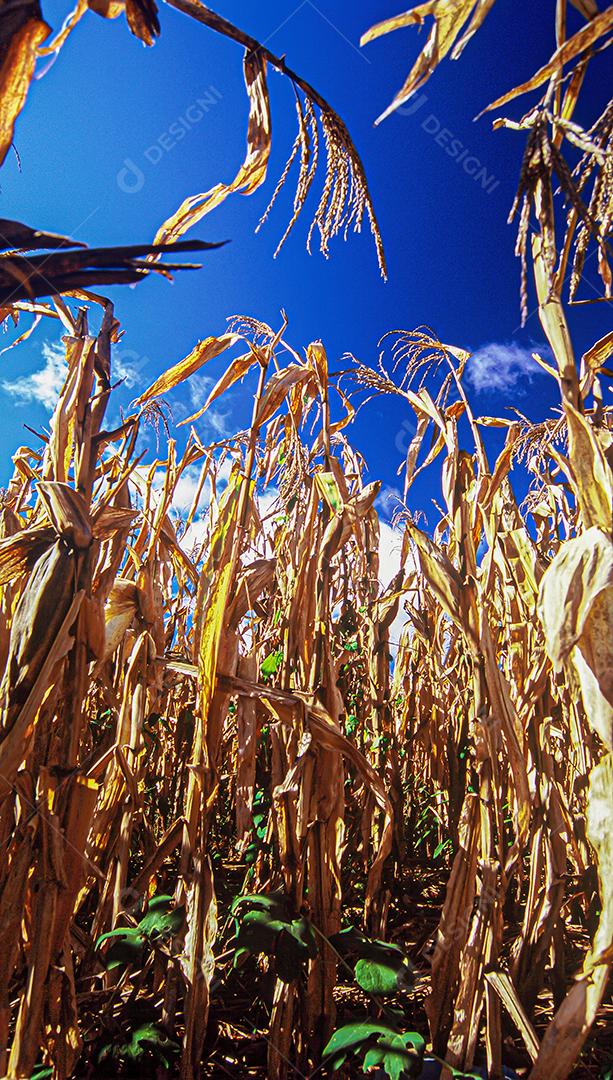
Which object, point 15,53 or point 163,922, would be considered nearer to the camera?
point 15,53

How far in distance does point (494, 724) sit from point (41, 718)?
0.86 metres

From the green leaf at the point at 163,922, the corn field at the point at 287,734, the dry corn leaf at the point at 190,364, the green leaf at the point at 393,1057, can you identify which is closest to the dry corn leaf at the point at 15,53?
the corn field at the point at 287,734

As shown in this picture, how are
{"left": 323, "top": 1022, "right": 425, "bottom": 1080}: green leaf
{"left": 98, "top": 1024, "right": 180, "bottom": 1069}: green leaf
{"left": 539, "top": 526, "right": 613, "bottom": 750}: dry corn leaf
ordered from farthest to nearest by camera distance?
1. {"left": 98, "top": 1024, "right": 180, "bottom": 1069}: green leaf
2. {"left": 323, "top": 1022, "right": 425, "bottom": 1080}: green leaf
3. {"left": 539, "top": 526, "right": 613, "bottom": 750}: dry corn leaf

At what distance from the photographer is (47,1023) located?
3.51ft

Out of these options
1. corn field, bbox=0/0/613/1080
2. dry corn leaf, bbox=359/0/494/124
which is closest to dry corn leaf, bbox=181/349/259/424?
corn field, bbox=0/0/613/1080

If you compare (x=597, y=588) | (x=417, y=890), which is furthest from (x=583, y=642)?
(x=417, y=890)

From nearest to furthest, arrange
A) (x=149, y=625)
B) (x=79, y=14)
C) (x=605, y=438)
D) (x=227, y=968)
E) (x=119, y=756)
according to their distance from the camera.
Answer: (x=79, y=14), (x=605, y=438), (x=119, y=756), (x=149, y=625), (x=227, y=968)

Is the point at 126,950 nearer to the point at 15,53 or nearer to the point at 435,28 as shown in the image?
the point at 15,53

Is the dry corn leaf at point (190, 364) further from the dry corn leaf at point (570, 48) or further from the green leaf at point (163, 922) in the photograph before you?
the green leaf at point (163, 922)

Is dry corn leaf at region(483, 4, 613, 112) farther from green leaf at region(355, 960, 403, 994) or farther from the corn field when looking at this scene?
green leaf at region(355, 960, 403, 994)

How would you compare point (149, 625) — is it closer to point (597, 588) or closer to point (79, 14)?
point (597, 588)

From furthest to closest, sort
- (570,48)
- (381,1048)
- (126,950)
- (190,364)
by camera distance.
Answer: (190,364) < (126,950) < (381,1048) < (570,48)

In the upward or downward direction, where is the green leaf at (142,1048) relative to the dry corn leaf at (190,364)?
downward

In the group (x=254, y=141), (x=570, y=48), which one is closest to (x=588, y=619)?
(x=570, y=48)
